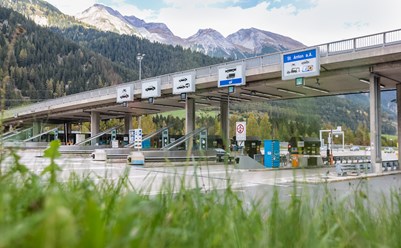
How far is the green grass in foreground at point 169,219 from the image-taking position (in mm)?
785

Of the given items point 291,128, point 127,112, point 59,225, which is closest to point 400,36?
point 291,128

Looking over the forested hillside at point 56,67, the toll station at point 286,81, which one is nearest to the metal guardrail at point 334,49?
the toll station at point 286,81

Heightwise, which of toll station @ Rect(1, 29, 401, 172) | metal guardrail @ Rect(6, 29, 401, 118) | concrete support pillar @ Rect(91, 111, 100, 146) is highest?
metal guardrail @ Rect(6, 29, 401, 118)

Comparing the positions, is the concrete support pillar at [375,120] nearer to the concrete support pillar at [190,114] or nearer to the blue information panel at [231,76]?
the blue information panel at [231,76]

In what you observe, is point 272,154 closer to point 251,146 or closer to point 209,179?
point 251,146

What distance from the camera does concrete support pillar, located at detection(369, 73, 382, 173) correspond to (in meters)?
20.9

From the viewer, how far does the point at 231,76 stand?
1024 inches

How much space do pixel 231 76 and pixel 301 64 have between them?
5677mm

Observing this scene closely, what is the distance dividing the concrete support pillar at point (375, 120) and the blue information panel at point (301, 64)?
3.47 m

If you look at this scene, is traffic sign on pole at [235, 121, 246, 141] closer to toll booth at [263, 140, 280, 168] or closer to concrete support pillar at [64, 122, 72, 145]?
toll booth at [263, 140, 280, 168]

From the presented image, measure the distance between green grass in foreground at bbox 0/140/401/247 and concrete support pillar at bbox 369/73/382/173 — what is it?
1979 cm

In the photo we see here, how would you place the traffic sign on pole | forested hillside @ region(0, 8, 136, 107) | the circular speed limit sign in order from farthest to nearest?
forested hillside @ region(0, 8, 136, 107), the circular speed limit sign, the traffic sign on pole

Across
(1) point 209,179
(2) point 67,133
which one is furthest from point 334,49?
(2) point 67,133

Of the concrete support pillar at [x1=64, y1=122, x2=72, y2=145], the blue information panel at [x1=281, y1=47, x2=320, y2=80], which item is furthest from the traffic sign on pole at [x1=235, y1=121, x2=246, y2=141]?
the concrete support pillar at [x1=64, y1=122, x2=72, y2=145]
